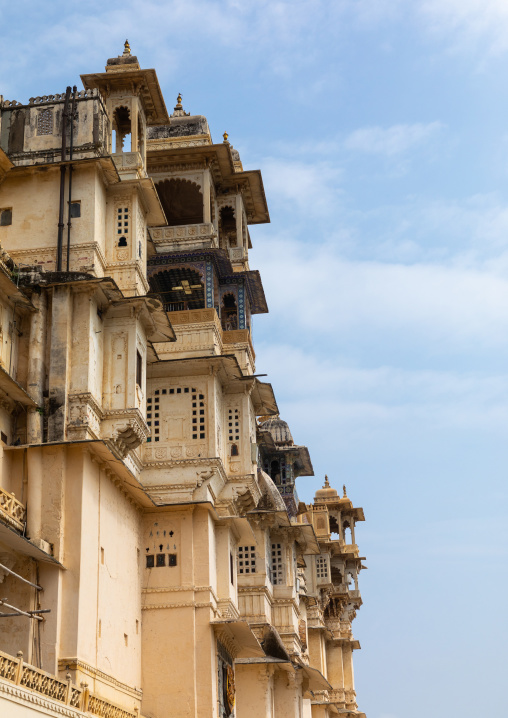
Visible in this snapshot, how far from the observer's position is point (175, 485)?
32.2 metres

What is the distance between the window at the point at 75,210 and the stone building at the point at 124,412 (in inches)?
2.4

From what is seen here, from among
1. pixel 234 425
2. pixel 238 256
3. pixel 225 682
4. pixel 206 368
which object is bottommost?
pixel 225 682

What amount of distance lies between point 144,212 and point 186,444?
7.42 metres

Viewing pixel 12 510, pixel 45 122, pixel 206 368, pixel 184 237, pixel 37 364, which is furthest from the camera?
pixel 184 237

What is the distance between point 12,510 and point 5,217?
8.82 metres

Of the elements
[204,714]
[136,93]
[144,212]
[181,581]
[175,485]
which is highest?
[136,93]

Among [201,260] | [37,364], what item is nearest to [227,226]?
[201,260]

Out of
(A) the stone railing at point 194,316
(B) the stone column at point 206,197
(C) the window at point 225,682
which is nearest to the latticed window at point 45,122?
(A) the stone railing at point 194,316

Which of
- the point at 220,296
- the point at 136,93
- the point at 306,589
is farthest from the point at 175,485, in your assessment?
the point at 306,589

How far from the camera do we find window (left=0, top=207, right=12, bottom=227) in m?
28.3

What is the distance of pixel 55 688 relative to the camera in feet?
66.5

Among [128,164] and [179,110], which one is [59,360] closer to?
[128,164]

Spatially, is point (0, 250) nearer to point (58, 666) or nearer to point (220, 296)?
point (58, 666)

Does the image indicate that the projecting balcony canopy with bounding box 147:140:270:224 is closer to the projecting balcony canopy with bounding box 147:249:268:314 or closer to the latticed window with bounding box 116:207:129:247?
the projecting balcony canopy with bounding box 147:249:268:314
